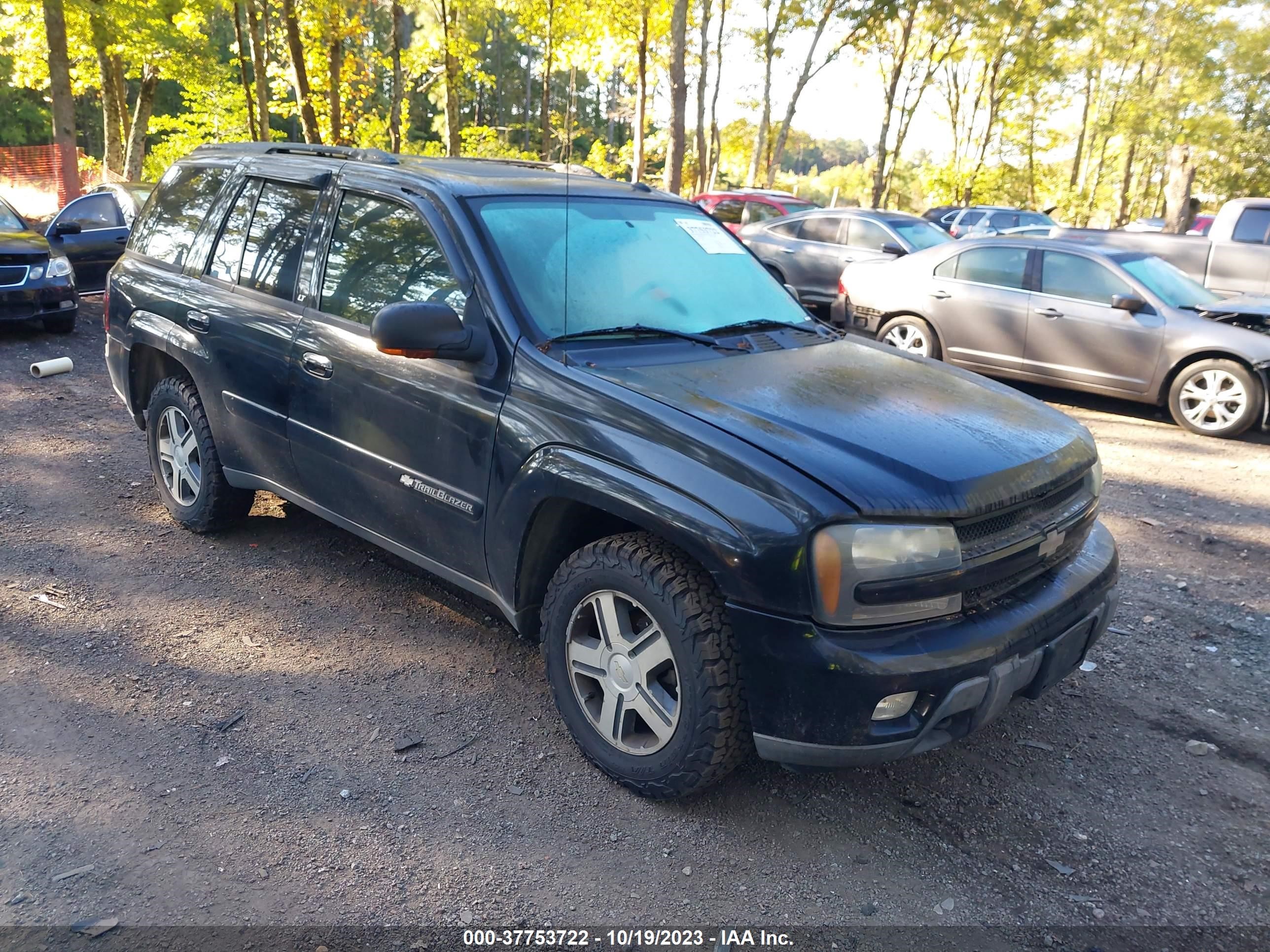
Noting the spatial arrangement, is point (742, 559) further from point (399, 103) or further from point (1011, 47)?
point (1011, 47)

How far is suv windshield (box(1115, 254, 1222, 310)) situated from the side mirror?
7.56m

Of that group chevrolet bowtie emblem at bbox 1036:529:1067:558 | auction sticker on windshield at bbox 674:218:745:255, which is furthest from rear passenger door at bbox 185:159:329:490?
A: chevrolet bowtie emblem at bbox 1036:529:1067:558

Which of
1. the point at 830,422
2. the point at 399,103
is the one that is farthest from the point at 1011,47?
the point at 830,422

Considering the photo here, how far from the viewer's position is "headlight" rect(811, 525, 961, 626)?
259 cm

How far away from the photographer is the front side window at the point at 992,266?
9250mm

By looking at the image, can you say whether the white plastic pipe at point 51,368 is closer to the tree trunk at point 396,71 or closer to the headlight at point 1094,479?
the headlight at point 1094,479

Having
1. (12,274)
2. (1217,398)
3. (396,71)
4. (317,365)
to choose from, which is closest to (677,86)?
(396,71)

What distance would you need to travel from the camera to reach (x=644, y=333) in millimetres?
3496

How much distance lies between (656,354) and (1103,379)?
6759mm

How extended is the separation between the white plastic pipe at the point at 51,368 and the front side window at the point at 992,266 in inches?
322

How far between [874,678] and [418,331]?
1.76 m

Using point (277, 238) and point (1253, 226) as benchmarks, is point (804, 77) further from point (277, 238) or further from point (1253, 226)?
point (277, 238)

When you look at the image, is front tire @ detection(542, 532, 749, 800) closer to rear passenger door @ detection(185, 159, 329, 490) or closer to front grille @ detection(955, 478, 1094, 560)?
front grille @ detection(955, 478, 1094, 560)

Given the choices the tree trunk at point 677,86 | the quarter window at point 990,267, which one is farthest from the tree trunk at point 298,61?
the quarter window at point 990,267
